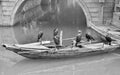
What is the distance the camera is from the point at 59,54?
1070cm

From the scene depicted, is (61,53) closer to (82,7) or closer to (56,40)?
(56,40)

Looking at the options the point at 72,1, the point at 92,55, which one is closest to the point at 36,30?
the point at 92,55

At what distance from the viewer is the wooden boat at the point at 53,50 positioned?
405 inches

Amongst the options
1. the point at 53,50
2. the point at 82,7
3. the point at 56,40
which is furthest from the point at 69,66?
the point at 82,7

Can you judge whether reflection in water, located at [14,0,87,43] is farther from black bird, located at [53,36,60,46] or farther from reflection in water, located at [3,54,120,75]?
reflection in water, located at [3,54,120,75]

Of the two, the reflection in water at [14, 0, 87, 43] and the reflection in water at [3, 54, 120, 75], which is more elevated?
the reflection in water at [14, 0, 87, 43]

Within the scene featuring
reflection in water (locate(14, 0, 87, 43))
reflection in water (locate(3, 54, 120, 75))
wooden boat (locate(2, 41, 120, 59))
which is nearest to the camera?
reflection in water (locate(3, 54, 120, 75))

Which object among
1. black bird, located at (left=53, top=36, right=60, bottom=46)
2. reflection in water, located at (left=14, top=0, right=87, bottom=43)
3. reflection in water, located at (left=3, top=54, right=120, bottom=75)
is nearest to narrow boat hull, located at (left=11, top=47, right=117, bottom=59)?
reflection in water, located at (left=3, top=54, right=120, bottom=75)

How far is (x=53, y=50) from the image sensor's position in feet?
34.7

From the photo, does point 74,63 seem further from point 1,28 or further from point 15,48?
point 1,28

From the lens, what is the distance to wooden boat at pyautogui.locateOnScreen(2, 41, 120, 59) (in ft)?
33.8

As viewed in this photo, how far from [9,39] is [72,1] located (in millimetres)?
18894

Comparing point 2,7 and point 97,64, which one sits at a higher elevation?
point 2,7

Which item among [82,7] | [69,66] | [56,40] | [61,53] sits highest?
[82,7]
